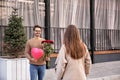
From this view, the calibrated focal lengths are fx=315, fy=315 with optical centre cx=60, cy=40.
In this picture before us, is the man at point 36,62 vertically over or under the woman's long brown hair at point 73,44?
under

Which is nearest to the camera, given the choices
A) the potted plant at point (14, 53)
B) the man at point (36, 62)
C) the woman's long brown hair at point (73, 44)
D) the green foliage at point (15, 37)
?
the woman's long brown hair at point (73, 44)

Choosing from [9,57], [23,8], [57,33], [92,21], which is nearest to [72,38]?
[9,57]

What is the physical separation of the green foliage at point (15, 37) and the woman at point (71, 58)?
466 cm

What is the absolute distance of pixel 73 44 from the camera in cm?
490

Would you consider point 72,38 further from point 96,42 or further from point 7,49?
point 96,42

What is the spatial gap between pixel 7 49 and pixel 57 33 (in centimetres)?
509

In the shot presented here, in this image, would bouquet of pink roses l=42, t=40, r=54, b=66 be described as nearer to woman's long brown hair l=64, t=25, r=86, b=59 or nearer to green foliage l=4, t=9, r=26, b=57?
woman's long brown hair l=64, t=25, r=86, b=59

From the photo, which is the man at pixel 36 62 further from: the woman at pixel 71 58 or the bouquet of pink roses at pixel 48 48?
the woman at pixel 71 58

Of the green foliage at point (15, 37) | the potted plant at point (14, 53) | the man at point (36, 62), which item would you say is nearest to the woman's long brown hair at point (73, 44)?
the man at point (36, 62)

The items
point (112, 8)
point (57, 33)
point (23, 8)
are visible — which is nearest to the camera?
point (23, 8)

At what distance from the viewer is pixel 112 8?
1722 cm

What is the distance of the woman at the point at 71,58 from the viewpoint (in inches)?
192

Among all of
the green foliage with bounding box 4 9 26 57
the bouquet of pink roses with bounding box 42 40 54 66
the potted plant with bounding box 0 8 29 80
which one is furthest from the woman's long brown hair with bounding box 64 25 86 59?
the green foliage with bounding box 4 9 26 57

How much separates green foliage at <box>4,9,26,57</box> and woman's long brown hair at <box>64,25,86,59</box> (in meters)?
4.67
